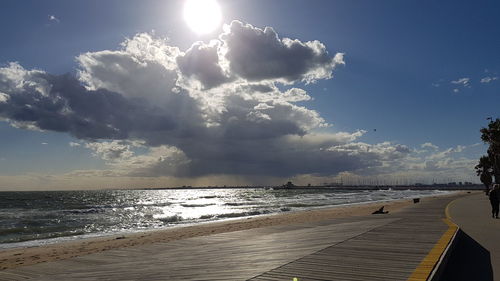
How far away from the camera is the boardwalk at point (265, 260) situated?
6746 mm

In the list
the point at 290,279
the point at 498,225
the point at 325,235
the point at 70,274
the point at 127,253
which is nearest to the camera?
the point at 290,279

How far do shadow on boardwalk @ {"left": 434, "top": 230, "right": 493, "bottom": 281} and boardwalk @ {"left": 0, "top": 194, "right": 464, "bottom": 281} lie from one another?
56 centimetres

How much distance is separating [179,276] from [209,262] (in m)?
1.35

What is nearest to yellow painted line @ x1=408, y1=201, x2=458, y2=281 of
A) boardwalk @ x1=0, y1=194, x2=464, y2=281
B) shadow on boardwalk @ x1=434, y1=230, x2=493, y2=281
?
boardwalk @ x1=0, y1=194, x2=464, y2=281

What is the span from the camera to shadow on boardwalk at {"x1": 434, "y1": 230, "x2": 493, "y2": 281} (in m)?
7.89

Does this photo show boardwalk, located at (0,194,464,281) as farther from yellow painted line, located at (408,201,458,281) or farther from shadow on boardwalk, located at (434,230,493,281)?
shadow on boardwalk, located at (434,230,493,281)

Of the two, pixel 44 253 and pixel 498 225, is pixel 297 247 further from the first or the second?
pixel 44 253

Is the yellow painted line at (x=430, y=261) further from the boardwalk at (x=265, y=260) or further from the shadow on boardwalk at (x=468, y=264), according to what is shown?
the shadow on boardwalk at (x=468, y=264)

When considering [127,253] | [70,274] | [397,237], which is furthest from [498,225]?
[70,274]

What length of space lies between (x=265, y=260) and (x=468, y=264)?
476cm

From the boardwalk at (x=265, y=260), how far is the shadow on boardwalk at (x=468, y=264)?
56 centimetres

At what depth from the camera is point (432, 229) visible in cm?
1234

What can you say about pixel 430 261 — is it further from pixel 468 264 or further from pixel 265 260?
pixel 265 260

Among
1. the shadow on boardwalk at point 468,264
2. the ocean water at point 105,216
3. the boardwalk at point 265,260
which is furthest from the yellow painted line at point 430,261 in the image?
the ocean water at point 105,216
